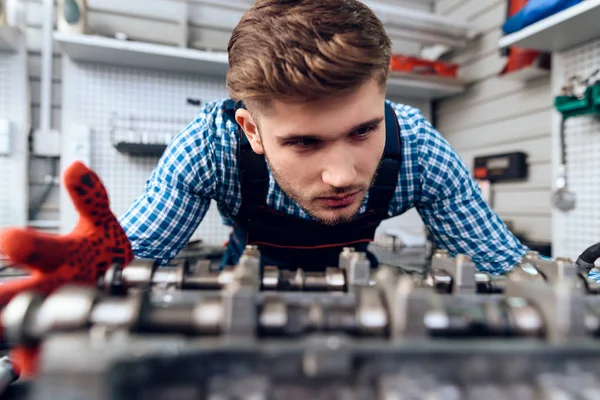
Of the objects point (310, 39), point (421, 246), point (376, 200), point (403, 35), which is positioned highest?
point (403, 35)

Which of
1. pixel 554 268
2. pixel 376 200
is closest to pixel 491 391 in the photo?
pixel 554 268

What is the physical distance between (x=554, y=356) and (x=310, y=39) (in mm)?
706

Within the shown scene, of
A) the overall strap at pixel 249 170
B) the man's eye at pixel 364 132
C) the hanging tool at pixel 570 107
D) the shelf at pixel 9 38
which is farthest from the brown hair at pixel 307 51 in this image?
the shelf at pixel 9 38

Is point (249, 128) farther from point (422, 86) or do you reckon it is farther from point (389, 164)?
point (422, 86)

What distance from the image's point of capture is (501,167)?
2.33 m

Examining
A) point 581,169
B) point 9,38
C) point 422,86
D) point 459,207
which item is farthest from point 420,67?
point 9,38

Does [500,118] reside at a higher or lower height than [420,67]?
lower

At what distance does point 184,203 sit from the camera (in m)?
1.21

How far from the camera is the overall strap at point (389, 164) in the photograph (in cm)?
119

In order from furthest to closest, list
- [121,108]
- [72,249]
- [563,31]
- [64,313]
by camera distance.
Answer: [121,108], [563,31], [72,249], [64,313]

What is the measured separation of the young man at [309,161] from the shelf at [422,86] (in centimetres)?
107

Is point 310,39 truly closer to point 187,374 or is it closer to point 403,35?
point 187,374

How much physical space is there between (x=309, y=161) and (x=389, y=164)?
1.22 feet

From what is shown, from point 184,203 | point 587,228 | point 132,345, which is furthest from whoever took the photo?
point 587,228
